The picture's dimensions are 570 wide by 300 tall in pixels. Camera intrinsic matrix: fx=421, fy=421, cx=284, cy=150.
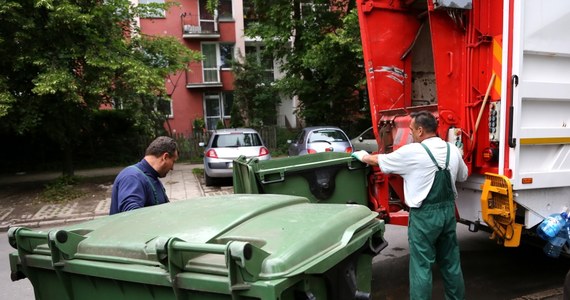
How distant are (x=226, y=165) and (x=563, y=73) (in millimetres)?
8491

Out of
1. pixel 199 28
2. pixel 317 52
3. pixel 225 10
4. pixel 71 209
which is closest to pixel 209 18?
pixel 199 28

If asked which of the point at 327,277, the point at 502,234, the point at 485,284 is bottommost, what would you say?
the point at 485,284

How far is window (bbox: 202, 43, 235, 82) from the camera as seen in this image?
24109 mm

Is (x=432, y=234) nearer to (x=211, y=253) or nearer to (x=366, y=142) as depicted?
(x=211, y=253)

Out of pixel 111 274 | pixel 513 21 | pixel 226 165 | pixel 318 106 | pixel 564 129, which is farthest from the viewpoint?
pixel 318 106

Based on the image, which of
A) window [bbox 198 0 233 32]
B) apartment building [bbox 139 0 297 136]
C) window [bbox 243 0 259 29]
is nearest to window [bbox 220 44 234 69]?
apartment building [bbox 139 0 297 136]

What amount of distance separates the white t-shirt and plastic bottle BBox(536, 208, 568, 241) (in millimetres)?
882

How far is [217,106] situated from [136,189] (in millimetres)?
22165

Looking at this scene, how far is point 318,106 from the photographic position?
734 inches

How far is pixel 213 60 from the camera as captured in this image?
24297 mm

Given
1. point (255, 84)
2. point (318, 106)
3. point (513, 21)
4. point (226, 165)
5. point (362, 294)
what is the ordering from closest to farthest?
point (362, 294) → point (513, 21) → point (226, 165) → point (318, 106) → point (255, 84)

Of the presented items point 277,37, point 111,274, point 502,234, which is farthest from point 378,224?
point 277,37

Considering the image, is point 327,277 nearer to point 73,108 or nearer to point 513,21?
point 513,21

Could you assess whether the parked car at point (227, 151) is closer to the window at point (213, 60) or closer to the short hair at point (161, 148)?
the short hair at point (161, 148)
